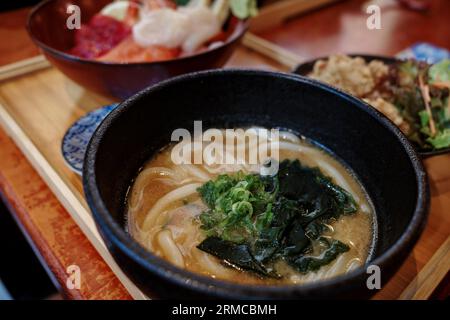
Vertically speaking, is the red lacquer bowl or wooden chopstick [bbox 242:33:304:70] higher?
the red lacquer bowl

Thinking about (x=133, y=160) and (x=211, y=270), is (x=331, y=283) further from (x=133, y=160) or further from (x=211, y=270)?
(x=133, y=160)

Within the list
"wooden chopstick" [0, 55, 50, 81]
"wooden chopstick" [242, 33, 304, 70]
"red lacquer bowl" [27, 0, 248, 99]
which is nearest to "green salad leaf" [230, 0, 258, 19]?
"red lacquer bowl" [27, 0, 248, 99]

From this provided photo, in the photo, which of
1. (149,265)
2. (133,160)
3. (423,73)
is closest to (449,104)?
(423,73)

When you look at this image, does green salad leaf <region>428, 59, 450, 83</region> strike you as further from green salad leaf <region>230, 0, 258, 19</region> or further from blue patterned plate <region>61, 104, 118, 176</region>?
blue patterned plate <region>61, 104, 118, 176</region>

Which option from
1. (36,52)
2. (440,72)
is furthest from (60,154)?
(440,72)

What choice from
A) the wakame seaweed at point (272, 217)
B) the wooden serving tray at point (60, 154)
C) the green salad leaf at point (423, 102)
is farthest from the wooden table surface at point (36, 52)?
the wakame seaweed at point (272, 217)

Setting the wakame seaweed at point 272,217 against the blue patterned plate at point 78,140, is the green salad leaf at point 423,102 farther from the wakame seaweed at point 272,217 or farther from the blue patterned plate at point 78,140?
the blue patterned plate at point 78,140

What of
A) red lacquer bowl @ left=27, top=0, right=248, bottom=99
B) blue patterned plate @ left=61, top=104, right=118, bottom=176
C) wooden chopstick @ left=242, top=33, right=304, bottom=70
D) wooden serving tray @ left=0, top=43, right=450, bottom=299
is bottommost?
wooden serving tray @ left=0, top=43, right=450, bottom=299
